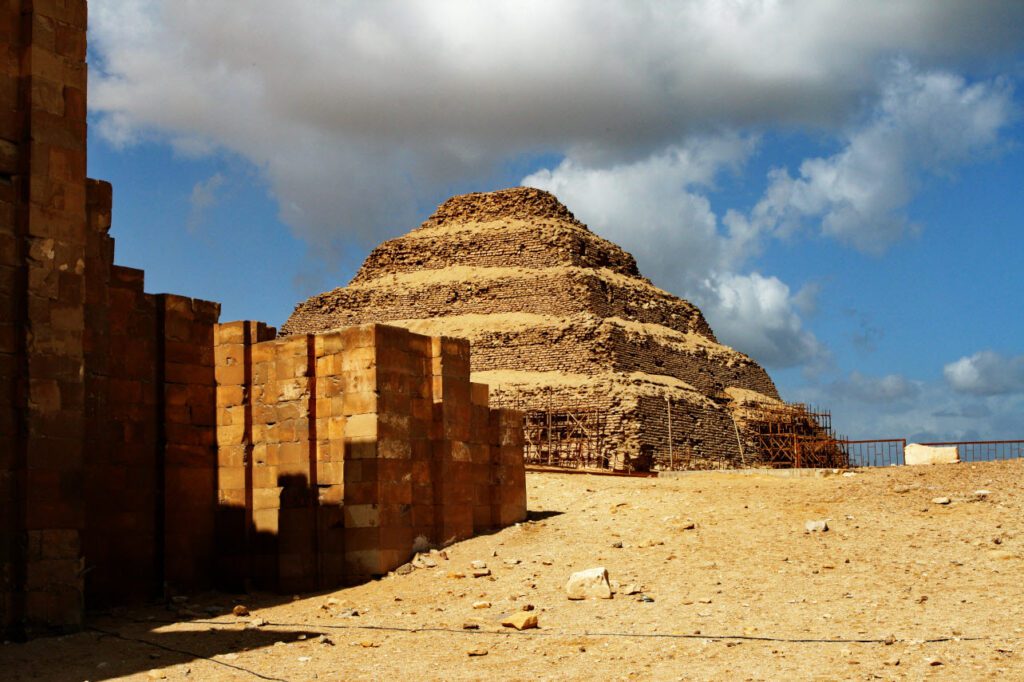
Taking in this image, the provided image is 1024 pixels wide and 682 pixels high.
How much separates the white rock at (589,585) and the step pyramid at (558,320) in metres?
35.4

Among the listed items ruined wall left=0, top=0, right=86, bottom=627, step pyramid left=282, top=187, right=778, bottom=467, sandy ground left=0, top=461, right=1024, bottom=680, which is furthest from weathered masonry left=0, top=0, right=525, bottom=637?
step pyramid left=282, top=187, right=778, bottom=467

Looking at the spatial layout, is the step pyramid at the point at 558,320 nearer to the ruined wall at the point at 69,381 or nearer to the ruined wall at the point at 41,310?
the ruined wall at the point at 69,381

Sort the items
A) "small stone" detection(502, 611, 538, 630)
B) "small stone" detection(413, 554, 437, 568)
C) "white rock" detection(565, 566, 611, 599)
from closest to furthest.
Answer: "small stone" detection(502, 611, 538, 630) < "white rock" detection(565, 566, 611, 599) < "small stone" detection(413, 554, 437, 568)

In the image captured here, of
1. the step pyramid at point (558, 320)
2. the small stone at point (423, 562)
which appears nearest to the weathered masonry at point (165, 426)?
the small stone at point (423, 562)

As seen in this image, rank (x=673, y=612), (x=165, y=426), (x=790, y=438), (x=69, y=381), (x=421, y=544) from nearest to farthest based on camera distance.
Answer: (x=673, y=612), (x=69, y=381), (x=421, y=544), (x=165, y=426), (x=790, y=438)

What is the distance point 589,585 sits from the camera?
38.9ft

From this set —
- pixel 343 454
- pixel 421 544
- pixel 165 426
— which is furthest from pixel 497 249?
pixel 343 454

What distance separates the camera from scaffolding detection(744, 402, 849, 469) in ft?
169

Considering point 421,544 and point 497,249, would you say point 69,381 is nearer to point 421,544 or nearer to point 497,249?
point 421,544

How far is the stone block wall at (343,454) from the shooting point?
541 inches

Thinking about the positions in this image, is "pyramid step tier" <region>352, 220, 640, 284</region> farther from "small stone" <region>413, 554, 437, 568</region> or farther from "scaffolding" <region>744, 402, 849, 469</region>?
"small stone" <region>413, 554, 437, 568</region>

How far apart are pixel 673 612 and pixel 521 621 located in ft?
4.71

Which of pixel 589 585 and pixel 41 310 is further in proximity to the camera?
pixel 589 585

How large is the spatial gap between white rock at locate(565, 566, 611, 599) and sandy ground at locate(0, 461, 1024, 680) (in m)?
0.13
